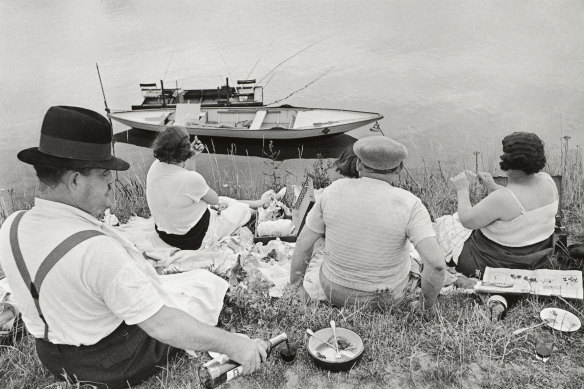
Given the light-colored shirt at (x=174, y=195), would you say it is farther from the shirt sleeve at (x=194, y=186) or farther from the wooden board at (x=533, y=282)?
the wooden board at (x=533, y=282)

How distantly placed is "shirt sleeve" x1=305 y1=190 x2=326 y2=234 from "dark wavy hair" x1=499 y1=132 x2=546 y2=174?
58.0 inches

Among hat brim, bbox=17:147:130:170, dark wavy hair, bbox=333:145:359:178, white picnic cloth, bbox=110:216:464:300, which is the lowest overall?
white picnic cloth, bbox=110:216:464:300

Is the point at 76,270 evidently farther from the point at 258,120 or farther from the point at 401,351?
the point at 258,120

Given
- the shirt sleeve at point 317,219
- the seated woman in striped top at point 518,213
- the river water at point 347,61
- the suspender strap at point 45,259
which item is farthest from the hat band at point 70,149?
the river water at point 347,61

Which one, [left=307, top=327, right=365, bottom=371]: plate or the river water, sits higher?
[left=307, top=327, right=365, bottom=371]: plate

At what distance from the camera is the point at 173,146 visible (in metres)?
4.36

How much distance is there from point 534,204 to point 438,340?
1.39m

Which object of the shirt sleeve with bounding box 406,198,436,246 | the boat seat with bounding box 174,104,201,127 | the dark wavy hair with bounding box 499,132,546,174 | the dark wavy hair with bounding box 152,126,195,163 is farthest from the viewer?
the boat seat with bounding box 174,104,201,127

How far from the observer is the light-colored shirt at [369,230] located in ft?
9.78

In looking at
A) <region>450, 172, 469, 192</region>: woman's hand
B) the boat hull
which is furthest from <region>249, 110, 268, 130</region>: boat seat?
<region>450, 172, 469, 192</region>: woman's hand

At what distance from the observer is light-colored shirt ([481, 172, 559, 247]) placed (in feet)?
11.9

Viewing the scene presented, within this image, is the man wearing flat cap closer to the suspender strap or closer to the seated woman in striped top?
the seated woman in striped top

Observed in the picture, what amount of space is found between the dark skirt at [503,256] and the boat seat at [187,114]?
10.7 meters

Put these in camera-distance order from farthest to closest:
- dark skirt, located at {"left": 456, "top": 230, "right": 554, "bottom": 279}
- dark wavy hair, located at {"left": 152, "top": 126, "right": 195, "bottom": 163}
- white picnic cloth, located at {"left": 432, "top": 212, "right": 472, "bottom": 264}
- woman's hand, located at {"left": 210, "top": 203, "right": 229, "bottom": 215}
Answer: woman's hand, located at {"left": 210, "top": 203, "right": 229, "bottom": 215}
dark wavy hair, located at {"left": 152, "top": 126, "right": 195, "bottom": 163}
white picnic cloth, located at {"left": 432, "top": 212, "right": 472, "bottom": 264}
dark skirt, located at {"left": 456, "top": 230, "right": 554, "bottom": 279}
